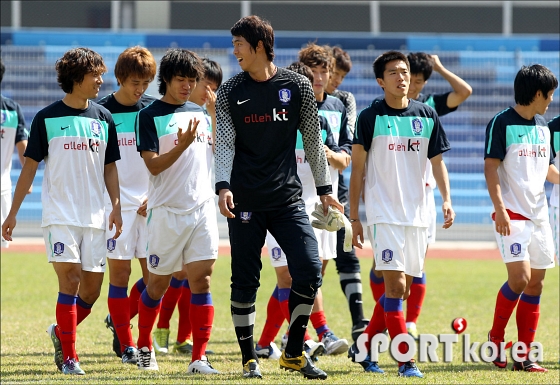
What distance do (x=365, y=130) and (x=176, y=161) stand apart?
133 cm

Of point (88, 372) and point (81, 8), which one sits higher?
point (81, 8)

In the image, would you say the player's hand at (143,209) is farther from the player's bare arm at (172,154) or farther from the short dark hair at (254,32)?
the short dark hair at (254,32)

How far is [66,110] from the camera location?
588cm

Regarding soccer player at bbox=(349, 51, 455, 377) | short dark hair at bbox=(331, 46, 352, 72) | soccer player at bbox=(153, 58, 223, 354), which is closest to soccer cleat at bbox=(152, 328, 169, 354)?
soccer player at bbox=(153, 58, 223, 354)

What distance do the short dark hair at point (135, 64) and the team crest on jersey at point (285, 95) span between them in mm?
1384

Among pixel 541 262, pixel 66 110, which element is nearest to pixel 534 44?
pixel 541 262

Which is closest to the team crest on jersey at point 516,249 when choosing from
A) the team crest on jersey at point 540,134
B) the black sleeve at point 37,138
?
the team crest on jersey at point 540,134

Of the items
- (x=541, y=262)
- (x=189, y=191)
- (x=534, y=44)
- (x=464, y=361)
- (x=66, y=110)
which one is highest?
(x=534, y=44)

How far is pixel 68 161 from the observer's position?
230 inches

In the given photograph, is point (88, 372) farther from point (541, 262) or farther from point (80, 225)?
point (541, 262)

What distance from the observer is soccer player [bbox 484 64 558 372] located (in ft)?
20.5

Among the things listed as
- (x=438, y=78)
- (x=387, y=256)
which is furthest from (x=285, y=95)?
(x=438, y=78)

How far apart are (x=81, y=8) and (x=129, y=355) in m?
20.0

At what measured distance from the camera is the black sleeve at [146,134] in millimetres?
5758
